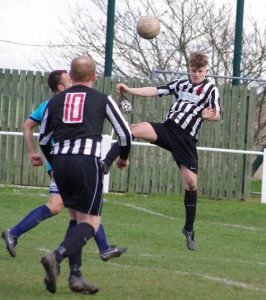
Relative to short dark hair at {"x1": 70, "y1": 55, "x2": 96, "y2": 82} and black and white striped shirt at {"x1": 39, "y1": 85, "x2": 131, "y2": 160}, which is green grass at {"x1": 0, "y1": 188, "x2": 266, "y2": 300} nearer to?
black and white striped shirt at {"x1": 39, "y1": 85, "x2": 131, "y2": 160}

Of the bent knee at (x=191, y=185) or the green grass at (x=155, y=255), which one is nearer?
the green grass at (x=155, y=255)

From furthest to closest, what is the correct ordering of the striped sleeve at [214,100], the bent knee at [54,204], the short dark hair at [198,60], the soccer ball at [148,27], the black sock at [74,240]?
the soccer ball at [148,27], the striped sleeve at [214,100], the short dark hair at [198,60], the bent knee at [54,204], the black sock at [74,240]

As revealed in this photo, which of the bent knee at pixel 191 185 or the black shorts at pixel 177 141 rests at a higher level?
the black shorts at pixel 177 141

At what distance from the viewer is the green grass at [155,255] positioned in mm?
8203

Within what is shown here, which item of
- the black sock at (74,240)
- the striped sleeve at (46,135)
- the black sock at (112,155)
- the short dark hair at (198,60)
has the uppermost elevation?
the short dark hair at (198,60)

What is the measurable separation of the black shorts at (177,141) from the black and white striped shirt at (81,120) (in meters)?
3.25

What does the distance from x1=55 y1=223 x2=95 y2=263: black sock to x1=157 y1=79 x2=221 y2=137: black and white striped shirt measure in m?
3.60

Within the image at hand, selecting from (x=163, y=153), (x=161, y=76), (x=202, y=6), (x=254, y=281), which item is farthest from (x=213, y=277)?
(x=202, y=6)

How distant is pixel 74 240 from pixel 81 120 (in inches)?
34.9

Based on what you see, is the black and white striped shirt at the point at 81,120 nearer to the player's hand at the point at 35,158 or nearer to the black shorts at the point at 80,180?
the black shorts at the point at 80,180

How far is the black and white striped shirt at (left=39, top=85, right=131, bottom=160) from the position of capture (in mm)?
7656

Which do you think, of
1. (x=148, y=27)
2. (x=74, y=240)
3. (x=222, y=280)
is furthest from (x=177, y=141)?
(x=148, y=27)

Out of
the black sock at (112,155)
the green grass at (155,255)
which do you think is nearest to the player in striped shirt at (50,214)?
the green grass at (155,255)

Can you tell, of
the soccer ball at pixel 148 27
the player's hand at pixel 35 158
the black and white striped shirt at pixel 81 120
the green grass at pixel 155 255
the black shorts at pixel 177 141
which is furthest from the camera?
the soccer ball at pixel 148 27
